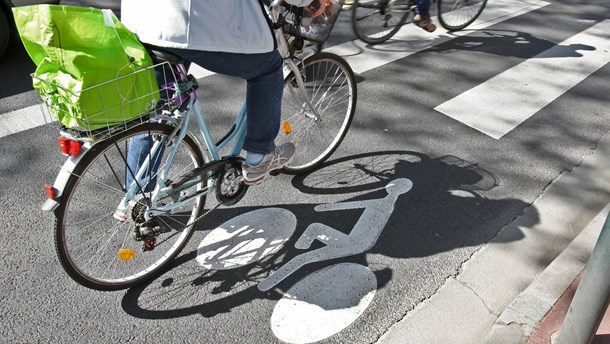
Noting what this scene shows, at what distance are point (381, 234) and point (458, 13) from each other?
165 inches

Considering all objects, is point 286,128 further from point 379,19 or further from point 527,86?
point 379,19

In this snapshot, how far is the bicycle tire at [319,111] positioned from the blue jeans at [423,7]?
8.46ft

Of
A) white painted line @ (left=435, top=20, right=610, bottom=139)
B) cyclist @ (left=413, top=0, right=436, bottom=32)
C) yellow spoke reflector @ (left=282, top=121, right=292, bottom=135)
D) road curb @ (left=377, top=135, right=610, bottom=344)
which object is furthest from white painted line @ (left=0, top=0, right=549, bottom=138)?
road curb @ (left=377, top=135, right=610, bottom=344)

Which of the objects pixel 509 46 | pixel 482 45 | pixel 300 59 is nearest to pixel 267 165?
pixel 300 59

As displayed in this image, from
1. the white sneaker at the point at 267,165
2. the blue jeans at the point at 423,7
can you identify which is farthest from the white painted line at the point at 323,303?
the blue jeans at the point at 423,7

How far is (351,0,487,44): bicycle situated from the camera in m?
5.98

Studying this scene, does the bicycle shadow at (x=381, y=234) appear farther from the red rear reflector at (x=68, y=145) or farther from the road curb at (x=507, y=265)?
the red rear reflector at (x=68, y=145)

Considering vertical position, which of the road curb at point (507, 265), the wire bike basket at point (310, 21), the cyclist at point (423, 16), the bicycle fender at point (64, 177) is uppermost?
the wire bike basket at point (310, 21)

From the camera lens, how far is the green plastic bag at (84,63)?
211cm

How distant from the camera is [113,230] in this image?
127 inches

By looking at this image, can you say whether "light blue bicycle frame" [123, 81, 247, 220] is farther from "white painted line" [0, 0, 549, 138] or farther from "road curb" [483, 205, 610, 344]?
"white painted line" [0, 0, 549, 138]

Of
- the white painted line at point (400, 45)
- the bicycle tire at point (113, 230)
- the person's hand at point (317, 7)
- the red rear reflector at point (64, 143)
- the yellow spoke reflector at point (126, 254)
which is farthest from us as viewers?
the white painted line at point (400, 45)

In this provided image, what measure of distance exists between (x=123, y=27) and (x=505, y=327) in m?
2.33

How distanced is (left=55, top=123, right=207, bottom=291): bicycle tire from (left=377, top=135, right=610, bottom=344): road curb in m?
1.31
